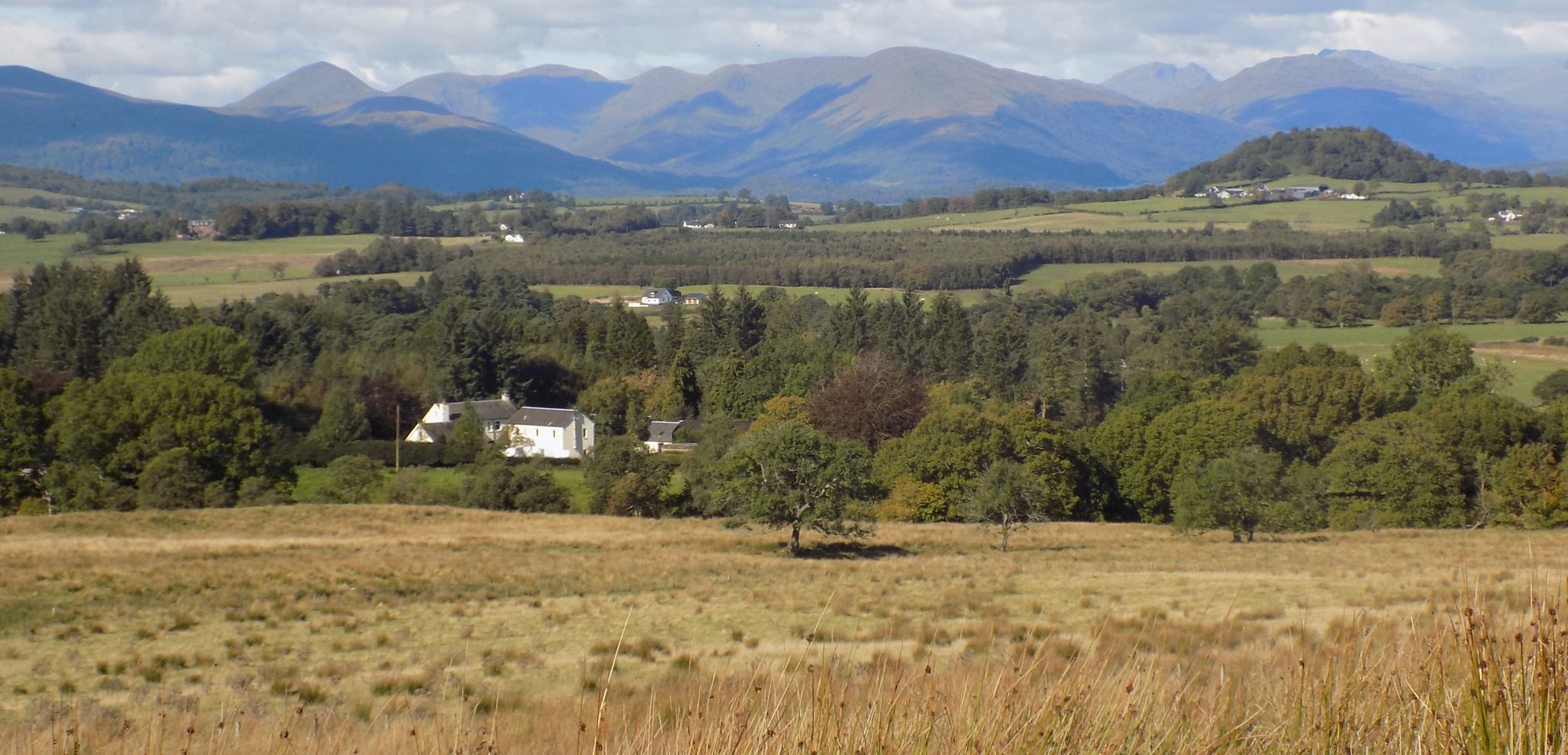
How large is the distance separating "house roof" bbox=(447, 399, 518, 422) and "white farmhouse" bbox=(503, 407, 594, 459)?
100 cm

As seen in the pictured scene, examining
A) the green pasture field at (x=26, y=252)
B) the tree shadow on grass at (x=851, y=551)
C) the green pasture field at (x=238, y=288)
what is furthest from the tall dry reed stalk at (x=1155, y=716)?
the green pasture field at (x=26, y=252)

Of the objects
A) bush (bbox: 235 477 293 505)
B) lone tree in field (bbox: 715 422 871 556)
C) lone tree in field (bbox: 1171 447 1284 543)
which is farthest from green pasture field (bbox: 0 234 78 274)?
lone tree in field (bbox: 1171 447 1284 543)

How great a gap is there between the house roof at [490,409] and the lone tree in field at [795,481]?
37601mm

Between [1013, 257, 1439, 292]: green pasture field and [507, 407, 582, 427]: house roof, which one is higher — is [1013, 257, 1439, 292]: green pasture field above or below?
above

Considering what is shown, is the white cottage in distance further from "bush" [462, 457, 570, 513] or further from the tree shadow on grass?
the tree shadow on grass

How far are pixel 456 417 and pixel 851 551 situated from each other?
41.9 m

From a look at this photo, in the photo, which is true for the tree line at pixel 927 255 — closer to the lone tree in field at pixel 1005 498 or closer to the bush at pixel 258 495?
the bush at pixel 258 495

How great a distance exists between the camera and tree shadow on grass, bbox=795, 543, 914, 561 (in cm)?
2947

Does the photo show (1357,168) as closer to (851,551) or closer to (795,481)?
(851,551)

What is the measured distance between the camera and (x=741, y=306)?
83000mm

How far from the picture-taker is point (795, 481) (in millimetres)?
31031

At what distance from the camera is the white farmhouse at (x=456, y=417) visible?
64.5 meters

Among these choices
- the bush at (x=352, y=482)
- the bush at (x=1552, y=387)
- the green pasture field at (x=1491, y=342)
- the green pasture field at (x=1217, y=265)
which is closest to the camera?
the bush at (x=352, y=482)

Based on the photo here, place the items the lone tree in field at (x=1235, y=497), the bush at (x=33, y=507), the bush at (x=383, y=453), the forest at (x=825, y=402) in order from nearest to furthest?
the lone tree in field at (x=1235, y=497), the bush at (x=33, y=507), the forest at (x=825, y=402), the bush at (x=383, y=453)
